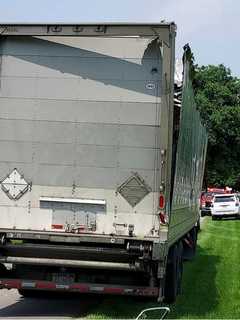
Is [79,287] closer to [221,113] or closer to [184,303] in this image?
[184,303]

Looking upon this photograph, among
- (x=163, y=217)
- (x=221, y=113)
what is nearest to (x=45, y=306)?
(x=163, y=217)

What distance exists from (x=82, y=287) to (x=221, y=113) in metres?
57.3

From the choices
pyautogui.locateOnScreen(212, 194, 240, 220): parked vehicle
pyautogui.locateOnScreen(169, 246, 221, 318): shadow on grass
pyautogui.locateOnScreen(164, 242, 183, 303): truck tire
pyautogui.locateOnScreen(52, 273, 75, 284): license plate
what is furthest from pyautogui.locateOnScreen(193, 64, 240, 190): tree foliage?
pyautogui.locateOnScreen(52, 273, 75, 284): license plate

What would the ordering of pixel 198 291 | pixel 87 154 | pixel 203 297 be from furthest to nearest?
pixel 198 291, pixel 203 297, pixel 87 154

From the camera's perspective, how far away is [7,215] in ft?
34.8

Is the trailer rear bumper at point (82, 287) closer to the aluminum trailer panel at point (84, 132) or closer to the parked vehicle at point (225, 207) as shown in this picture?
the aluminum trailer panel at point (84, 132)

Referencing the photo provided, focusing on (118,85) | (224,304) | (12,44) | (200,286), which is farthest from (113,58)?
(200,286)

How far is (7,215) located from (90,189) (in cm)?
125

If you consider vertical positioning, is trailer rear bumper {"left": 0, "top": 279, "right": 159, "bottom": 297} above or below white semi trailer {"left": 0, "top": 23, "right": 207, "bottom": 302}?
below

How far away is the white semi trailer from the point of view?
1028 centimetres

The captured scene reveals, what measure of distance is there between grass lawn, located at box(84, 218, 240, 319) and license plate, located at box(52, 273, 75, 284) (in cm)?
58

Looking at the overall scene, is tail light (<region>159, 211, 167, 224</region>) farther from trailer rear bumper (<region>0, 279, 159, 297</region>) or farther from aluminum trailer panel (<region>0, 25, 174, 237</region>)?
→ trailer rear bumper (<region>0, 279, 159, 297</region>)

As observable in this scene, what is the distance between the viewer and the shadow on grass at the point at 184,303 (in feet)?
35.0

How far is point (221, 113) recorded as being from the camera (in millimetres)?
66500
